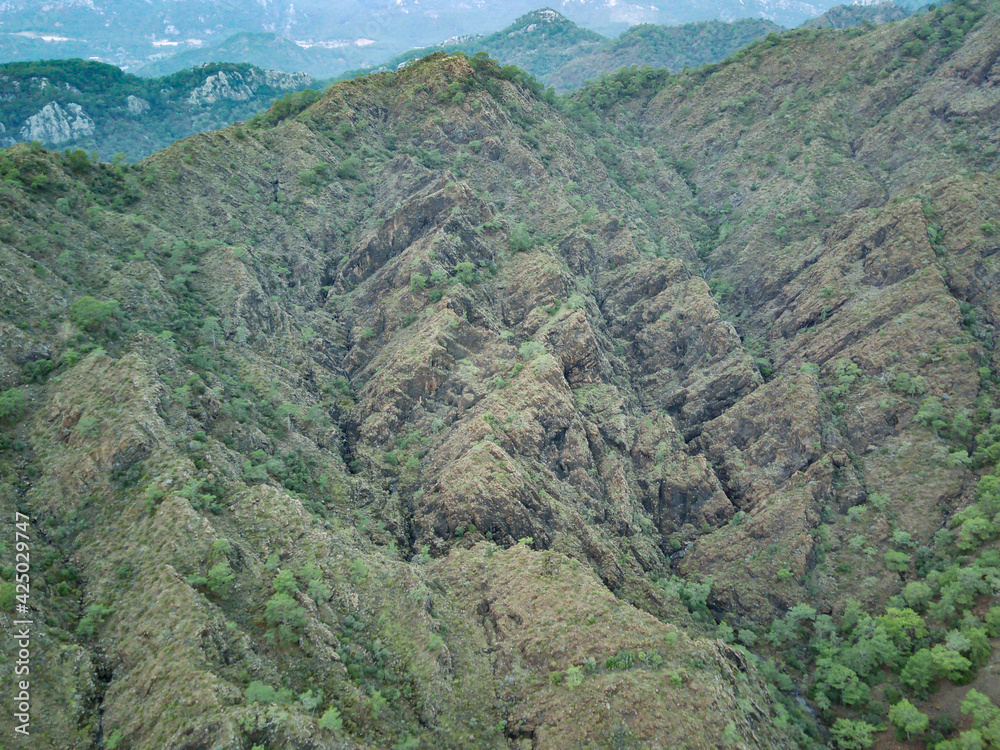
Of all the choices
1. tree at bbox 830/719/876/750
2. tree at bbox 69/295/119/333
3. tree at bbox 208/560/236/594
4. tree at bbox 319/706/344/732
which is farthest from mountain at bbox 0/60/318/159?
tree at bbox 830/719/876/750

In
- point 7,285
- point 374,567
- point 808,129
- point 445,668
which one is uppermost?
point 808,129

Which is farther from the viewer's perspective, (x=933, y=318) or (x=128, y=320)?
(x=933, y=318)

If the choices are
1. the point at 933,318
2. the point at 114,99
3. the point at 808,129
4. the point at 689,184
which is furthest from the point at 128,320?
the point at 114,99

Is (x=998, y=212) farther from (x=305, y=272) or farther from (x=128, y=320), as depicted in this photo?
(x=128, y=320)

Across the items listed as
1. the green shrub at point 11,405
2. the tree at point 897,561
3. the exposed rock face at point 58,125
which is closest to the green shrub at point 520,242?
the tree at point 897,561

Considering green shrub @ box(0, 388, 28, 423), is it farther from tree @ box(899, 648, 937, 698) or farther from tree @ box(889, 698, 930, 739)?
tree @ box(899, 648, 937, 698)

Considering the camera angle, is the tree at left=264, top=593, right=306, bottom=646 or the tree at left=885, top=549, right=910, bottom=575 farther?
the tree at left=885, top=549, right=910, bottom=575
